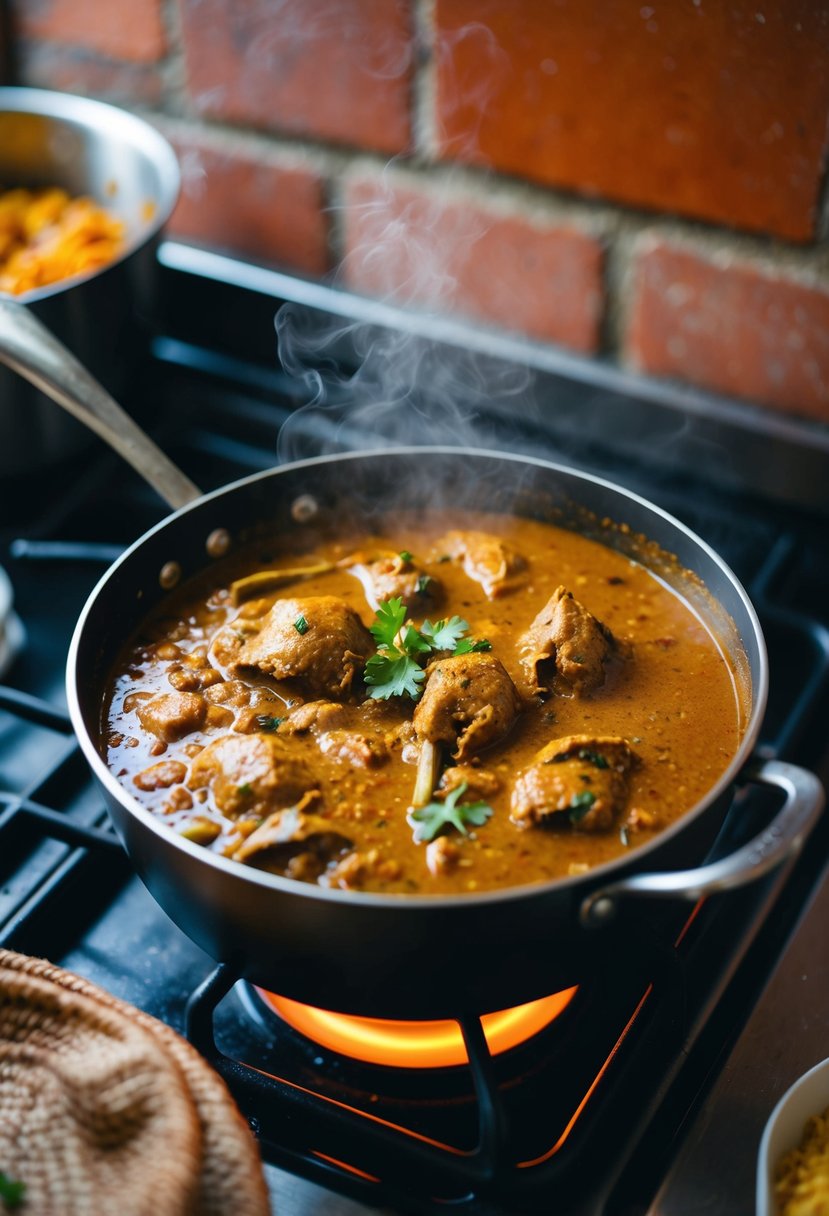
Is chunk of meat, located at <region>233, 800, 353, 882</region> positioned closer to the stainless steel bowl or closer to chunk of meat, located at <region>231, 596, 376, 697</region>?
chunk of meat, located at <region>231, 596, 376, 697</region>

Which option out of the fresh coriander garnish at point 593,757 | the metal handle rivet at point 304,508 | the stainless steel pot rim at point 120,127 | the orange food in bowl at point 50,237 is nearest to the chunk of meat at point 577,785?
the fresh coriander garnish at point 593,757

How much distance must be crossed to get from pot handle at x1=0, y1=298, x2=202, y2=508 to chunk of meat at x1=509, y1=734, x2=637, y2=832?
0.60 m

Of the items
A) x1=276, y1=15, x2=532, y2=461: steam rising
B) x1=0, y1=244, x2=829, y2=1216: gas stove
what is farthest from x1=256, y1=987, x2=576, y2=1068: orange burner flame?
x1=276, y1=15, x2=532, y2=461: steam rising

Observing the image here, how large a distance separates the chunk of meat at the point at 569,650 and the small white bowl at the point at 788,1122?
454 millimetres

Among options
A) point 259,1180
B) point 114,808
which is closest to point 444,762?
point 114,808

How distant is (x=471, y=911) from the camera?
1.03m

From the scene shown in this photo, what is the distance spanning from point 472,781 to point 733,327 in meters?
0.88

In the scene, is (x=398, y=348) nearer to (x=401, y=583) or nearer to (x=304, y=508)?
(x=304, y=508)

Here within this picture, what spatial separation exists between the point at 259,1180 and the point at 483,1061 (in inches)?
9.1

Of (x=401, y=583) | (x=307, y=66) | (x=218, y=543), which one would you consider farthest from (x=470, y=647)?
(x=307, y=66)

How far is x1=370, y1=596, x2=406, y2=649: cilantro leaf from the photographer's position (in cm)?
144

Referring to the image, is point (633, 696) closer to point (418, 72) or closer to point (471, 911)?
point (471, 911)

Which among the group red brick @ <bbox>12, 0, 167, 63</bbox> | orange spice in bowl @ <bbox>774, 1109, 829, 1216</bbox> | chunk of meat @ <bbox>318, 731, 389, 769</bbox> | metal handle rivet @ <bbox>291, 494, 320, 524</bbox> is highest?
red brick @ <bbox>12, 0, 167, 63</bbox>

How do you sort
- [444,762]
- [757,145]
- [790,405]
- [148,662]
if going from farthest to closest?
[790,405], [757,145], [148,662], [444,762]
